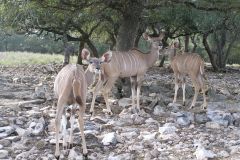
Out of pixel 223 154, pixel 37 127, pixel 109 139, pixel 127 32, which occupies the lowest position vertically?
pixel 223 154

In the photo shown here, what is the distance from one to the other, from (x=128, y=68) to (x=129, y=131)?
2368 millimetres

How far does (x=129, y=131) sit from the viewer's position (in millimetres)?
8492

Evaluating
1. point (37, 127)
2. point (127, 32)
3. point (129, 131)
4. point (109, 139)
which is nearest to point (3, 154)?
point (37, 127)

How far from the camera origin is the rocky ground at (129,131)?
7.18 meters

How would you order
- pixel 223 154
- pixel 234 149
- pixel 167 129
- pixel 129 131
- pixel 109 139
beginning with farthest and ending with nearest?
1. pixel 129 131
2. pixel 167 129
3. pixel 109 139
4. pixel 234 149
5. pixel 223 154

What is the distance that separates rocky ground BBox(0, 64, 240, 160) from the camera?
7.18 m

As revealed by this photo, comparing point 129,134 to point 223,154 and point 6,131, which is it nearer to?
point 223,154

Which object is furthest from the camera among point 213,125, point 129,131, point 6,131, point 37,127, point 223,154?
point 213,125

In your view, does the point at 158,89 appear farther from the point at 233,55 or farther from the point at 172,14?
the point at 233,55

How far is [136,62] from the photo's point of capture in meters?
10.8

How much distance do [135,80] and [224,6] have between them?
3.00 metres

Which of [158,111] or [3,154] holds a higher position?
[158,111]

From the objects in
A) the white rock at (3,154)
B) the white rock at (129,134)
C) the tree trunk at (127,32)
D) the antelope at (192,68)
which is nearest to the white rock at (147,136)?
the white rock at (129,134)

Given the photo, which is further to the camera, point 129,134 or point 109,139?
point 129,134
